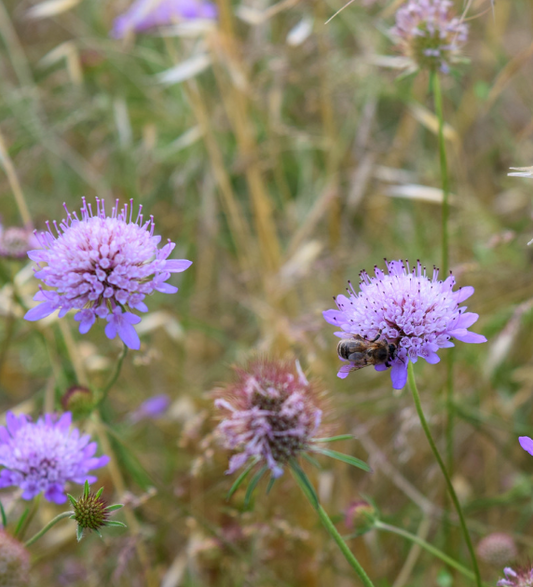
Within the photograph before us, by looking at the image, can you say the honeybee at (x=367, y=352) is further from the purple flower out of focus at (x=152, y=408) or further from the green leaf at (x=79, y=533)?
the purple flower out of focus at (x=152, y=408)

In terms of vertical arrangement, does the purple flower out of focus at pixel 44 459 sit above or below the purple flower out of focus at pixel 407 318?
below

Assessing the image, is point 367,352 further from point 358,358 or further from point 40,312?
point 40,312

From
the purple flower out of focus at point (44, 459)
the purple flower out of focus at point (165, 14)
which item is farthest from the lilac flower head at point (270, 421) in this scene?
the purple flower out of focus at point (165, 14)

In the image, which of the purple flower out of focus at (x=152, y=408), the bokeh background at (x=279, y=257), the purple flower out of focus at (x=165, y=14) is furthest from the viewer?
the purple flower out of focus at (x=165, y=14)

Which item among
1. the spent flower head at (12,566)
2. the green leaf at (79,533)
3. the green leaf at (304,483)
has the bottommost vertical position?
the spent flower head at (12,566)

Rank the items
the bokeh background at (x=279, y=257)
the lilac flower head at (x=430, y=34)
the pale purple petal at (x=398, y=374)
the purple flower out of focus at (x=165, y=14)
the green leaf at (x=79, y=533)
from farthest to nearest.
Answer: the purple flower out of focus at (x=165, y=14) → the bokeh background at (x=279, y=257) → the lilac flower head at (x=430, y=34) → the pale purple petal at (x=398, y=374) → the green leaf at (x=79, y=533)

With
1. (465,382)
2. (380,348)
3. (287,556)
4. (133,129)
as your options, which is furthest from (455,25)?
(133,129)

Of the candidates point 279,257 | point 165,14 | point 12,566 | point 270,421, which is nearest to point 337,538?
point 270,421
